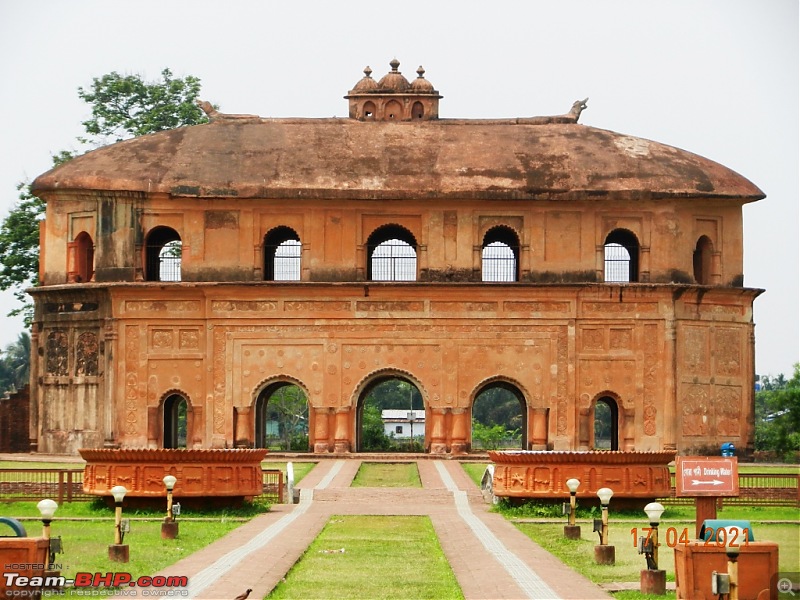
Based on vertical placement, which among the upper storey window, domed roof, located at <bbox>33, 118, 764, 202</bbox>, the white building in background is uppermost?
domed roof, located at <bbox>33, 118, 764, 202</bbox>

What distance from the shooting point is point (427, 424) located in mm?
44156

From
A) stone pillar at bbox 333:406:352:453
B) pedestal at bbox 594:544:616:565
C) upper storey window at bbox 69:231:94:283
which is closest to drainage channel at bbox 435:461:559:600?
pedestal at bbox 594:544:616:565

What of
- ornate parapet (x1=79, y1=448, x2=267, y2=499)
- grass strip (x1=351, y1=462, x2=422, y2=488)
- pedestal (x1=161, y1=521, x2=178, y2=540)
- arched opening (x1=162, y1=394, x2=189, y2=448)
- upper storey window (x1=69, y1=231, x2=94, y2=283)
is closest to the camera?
pedestal (x1=161, y1=521, x2=178, y2=540)

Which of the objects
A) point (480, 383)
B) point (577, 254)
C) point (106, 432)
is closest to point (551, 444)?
point (480, 383)

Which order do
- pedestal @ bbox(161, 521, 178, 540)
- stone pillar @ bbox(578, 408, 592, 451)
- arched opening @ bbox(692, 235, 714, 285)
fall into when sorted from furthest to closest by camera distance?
arched opening @ bbox(692, 235, 714, 285) → stone pillar @ bbox(578, 408, 592, 451) → pedestal @ bbox(161, 521, 178, 540)

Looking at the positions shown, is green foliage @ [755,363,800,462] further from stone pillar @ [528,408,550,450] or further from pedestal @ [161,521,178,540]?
pedestal @ [161,521,178,540]

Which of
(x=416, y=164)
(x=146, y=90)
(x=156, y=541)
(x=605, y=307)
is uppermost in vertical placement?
(x=146, y=90)

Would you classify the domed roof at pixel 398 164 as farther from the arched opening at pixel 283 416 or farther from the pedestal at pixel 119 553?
the pedestal at pixel 119 553

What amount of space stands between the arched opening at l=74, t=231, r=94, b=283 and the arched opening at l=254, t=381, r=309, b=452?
6.08 metres

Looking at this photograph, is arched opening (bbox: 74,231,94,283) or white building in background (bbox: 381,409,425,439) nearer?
arched opening (bbox: 74,231,94,283)

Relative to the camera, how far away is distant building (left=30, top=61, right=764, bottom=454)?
44125 mm

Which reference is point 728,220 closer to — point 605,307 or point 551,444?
point 605,307

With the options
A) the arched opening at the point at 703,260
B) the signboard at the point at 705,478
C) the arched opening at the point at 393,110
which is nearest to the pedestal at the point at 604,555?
the signboard at the point at 705,478

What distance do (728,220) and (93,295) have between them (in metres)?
17.9
